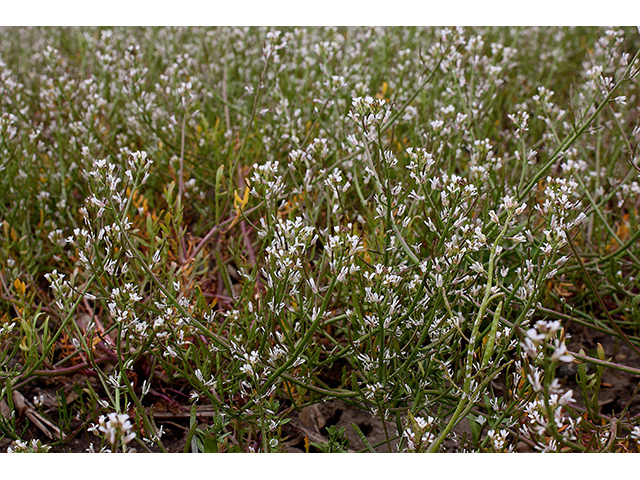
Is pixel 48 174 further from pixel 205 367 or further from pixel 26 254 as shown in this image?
pixel 205 367

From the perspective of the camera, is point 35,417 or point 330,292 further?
point 35,417

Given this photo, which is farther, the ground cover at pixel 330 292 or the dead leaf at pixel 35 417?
the dead leaf at pixel 35 417

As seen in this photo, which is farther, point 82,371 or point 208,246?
point 208,246

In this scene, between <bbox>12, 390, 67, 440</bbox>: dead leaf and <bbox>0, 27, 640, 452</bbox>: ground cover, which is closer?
<bbox>0, 27, 640, 452</bbox>: ground cover

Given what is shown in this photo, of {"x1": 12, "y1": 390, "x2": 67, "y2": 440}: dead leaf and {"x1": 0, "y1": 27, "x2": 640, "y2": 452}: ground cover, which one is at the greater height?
{"x1": 0, "y1": 27, "x2": 640, "y2": 452}: ground cover

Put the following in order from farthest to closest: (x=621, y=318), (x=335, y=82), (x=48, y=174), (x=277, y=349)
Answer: (x=48, y=174), (x=621, y=318), (x=335, y=82), (x=277, y=349)

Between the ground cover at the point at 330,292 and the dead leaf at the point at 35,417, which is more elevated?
the ground cover at the point at 330,292

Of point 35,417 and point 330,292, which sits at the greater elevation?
point 330,292

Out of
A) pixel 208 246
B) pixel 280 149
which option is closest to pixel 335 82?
pixel 280 149
